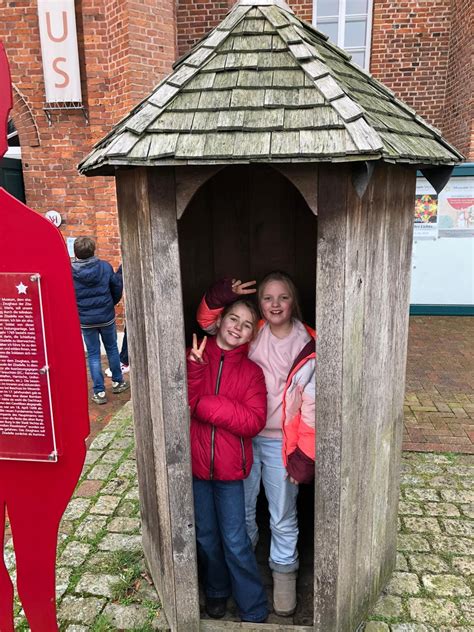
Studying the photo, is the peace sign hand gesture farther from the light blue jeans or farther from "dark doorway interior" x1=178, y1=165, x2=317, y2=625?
"dark doorway interior" x1=178, y1=165, x2=317, y2=625

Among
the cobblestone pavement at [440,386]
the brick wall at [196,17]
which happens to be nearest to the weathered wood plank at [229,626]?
the cobblestone pavement at [440,386]

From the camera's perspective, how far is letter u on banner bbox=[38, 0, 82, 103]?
7.89 meters

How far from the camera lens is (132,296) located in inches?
111

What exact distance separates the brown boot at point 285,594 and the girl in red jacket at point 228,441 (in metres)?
0.10

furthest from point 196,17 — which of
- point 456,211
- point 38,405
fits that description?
point 38,405

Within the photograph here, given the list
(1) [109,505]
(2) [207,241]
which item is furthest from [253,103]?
(1) [109,505]

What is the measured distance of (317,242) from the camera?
2.35m

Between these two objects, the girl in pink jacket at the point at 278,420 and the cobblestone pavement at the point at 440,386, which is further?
the cobblestone pavement at the point at 440,386

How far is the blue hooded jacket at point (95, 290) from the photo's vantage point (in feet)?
20.2

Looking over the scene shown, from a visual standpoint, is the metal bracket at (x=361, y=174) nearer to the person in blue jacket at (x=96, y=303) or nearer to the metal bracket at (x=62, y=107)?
the person in blue jacket at (x=96, y=303)

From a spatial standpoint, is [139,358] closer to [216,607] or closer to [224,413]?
[224,413]

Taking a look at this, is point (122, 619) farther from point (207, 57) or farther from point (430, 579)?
point (207, 57)

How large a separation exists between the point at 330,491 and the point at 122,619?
5.21ft

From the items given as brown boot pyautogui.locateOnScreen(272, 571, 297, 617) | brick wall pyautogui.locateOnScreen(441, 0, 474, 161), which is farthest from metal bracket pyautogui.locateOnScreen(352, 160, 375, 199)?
brick wall pyautogui.locateOnScreen(441, 0, 474, 161)
